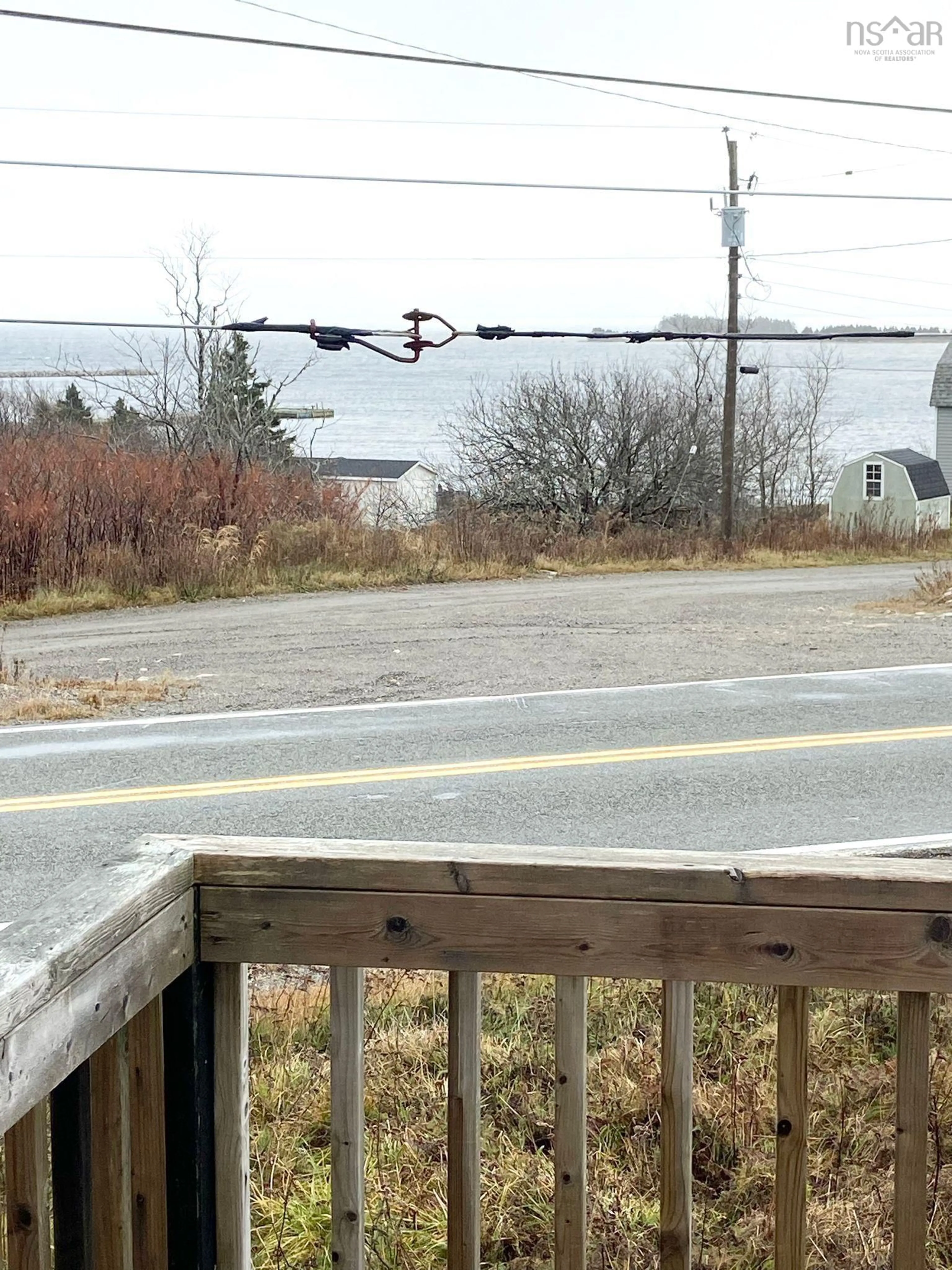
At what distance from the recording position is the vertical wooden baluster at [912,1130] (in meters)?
1.77

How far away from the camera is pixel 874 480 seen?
5634 cm

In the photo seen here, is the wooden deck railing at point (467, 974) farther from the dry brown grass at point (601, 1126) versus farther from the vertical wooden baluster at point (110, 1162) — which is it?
the dry brown grass at point (601, 1126)

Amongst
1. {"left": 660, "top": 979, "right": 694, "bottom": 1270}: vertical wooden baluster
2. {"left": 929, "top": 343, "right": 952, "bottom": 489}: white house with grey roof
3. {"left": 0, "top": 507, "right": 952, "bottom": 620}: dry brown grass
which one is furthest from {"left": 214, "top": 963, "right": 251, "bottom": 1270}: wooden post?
{"left": 929, "top": 343, "right": 952, "bottom": 489}: white house with grey roof

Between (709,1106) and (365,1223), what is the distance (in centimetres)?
114

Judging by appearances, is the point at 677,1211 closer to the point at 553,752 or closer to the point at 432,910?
the point at 432,910

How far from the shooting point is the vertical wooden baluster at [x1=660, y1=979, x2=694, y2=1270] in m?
1.79

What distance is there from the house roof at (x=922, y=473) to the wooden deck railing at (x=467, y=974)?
55698 millimetres

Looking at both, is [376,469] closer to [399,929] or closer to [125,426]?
[125,426]

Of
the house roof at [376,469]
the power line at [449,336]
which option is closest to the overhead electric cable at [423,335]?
the power line at [449,336]

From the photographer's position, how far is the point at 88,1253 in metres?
1.68

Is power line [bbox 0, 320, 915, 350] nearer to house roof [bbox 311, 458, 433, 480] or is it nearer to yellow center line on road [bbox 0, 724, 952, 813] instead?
yellow center line on road [bbox 0, 724, 952, 813]

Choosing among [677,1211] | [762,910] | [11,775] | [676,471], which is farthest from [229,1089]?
[676,471]

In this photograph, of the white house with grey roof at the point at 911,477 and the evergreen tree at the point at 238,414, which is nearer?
the evergreen tree at the point at 238,414

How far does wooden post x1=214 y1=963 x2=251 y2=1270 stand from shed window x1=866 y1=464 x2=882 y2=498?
5678cm
